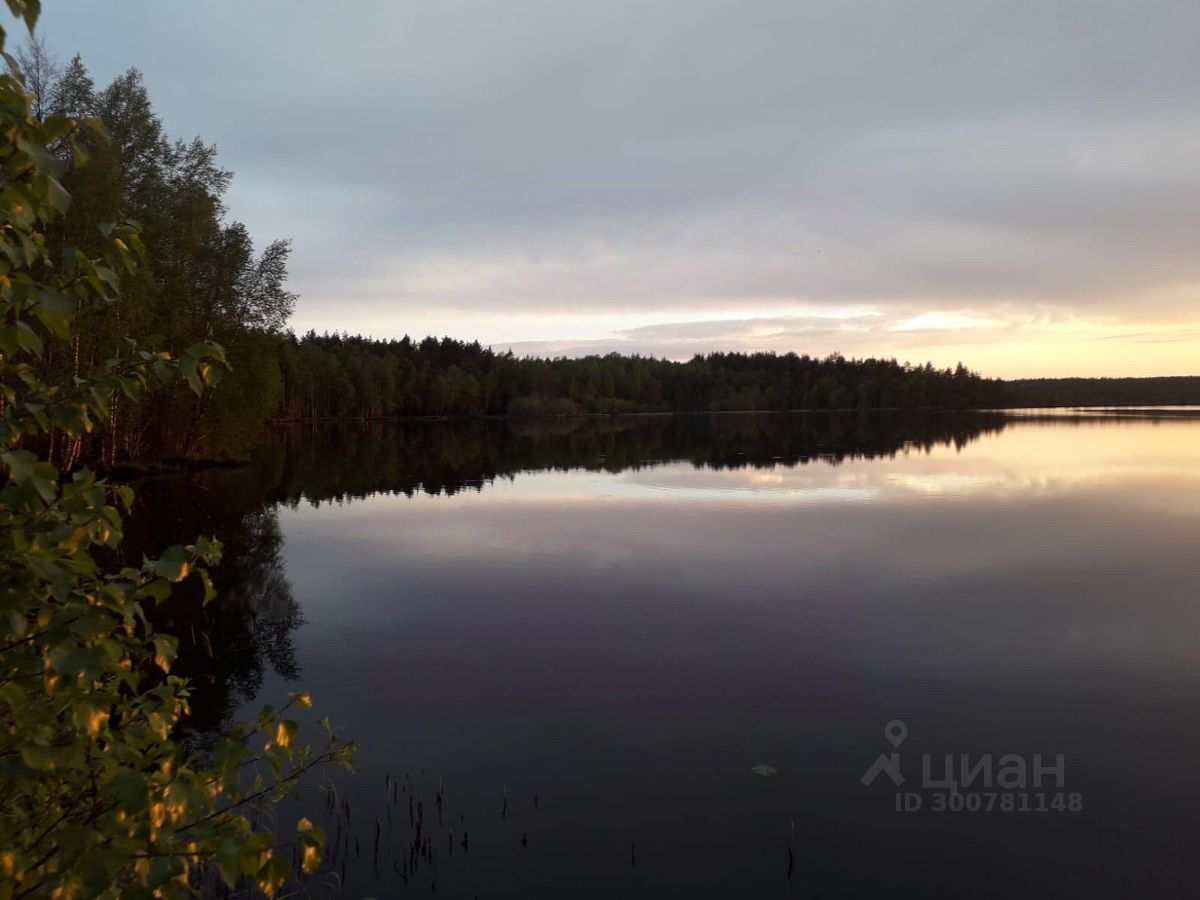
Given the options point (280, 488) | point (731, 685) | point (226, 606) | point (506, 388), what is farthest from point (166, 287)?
point (506, 388)

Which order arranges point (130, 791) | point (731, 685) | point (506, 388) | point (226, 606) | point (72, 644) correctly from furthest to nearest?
point (506, 388) → point (226, 606) → point (731, 685) → point (72, 644) → point (130, 791)

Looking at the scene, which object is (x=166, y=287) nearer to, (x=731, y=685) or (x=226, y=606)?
(x=226, y=606)

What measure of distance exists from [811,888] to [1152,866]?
10.9 ft

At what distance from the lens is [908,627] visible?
48.3ft

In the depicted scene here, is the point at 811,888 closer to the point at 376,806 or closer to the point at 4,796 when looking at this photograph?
the point at 376,806

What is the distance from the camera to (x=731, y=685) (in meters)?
12.0

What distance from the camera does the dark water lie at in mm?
7926

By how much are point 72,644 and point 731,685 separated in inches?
397

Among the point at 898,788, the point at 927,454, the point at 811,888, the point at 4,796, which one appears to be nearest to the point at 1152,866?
the point at 898,788

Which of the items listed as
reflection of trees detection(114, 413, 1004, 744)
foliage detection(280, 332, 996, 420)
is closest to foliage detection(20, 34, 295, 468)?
reflection of trees detection(114, 413, 1004, 744)

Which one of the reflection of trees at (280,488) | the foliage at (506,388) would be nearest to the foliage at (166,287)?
the reflection of trees at (280,488)

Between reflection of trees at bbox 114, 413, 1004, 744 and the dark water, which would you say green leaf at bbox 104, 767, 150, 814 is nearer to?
the dark water

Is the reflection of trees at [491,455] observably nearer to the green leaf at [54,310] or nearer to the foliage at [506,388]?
the green leaf at [54,310]

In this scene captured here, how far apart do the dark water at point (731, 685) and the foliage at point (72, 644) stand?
15.2 feet
